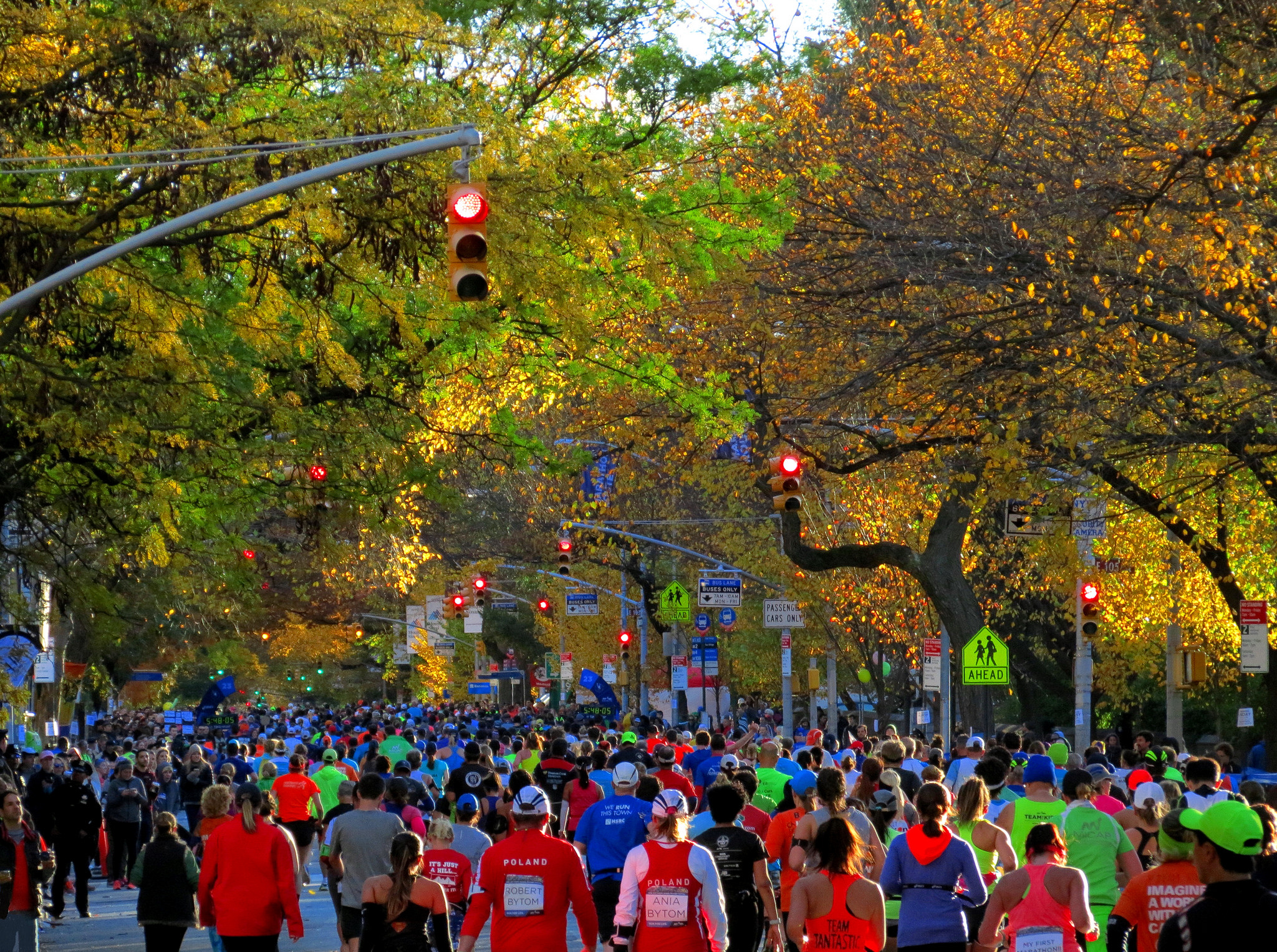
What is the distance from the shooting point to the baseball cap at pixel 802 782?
13.6 meters

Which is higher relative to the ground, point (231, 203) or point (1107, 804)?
point (231, 203)

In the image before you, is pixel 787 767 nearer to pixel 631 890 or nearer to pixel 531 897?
pixel 531 897

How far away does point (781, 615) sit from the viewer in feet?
135

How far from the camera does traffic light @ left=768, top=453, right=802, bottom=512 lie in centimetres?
2164

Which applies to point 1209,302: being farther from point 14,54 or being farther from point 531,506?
point 531,506

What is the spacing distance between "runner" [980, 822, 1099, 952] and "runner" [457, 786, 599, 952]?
84.3 inches

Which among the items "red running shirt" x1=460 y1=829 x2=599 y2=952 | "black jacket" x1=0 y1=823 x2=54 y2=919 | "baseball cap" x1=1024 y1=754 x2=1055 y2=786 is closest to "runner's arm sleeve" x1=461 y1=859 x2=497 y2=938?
"red running shirt" x1=460 y1=829 x2=599 y2=952

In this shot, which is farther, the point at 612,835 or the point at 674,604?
the point at 674,604

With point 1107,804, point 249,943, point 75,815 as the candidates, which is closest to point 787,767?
point 1107,804

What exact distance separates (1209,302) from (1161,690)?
106 feet

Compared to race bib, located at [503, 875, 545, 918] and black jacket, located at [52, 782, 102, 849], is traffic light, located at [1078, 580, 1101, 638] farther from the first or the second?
race bib, located at [503, 875, 545, 918]

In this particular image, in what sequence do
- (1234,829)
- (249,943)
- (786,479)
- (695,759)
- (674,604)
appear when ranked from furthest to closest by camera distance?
(674,604)
(695,759)
(786,479)
(249,943)
(1234,829)

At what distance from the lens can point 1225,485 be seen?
22.5 meters

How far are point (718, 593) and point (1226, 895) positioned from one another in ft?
119
